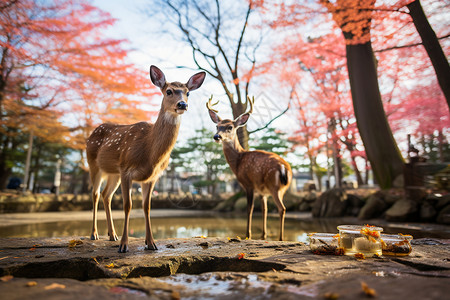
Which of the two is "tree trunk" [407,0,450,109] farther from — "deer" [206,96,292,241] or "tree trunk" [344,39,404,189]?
"deer" [206,96,292,241]

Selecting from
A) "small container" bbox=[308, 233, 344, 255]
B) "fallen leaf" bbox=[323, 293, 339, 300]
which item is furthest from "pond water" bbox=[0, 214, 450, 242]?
"fallen leaf" bbox=[323, 293, 339, 300]

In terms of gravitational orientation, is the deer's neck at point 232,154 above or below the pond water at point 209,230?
above

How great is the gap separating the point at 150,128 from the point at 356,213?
7411mm

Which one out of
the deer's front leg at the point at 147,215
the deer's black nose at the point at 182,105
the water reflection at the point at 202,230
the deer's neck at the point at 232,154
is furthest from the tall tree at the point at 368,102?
the deer's front leg at the point at 147,215

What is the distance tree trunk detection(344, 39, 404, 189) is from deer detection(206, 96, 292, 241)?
410 cm

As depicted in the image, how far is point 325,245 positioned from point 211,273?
1164 mm

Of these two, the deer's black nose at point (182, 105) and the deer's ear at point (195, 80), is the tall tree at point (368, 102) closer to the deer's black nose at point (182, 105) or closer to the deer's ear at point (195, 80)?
the deer's ear at point (195, 80)

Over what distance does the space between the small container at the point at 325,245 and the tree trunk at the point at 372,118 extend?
5.70 metres

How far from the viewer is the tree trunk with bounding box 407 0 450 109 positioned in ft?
18.4

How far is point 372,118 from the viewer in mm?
7465

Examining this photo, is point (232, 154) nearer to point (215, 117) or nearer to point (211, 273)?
point (215, 117)

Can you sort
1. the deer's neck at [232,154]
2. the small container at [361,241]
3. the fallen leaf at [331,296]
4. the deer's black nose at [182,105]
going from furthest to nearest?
Result: 1. the deer's neck at [232,154]
2. the deer's black nose at [182,105]
3. the small container at [361,241]
4. the fallen leaf at [331,296]

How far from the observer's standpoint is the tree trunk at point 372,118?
728 cm

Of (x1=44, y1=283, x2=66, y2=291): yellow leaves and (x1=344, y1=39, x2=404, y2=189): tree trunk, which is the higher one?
(x1=344, y1=39, x2=404, y2=189): tree trunk
